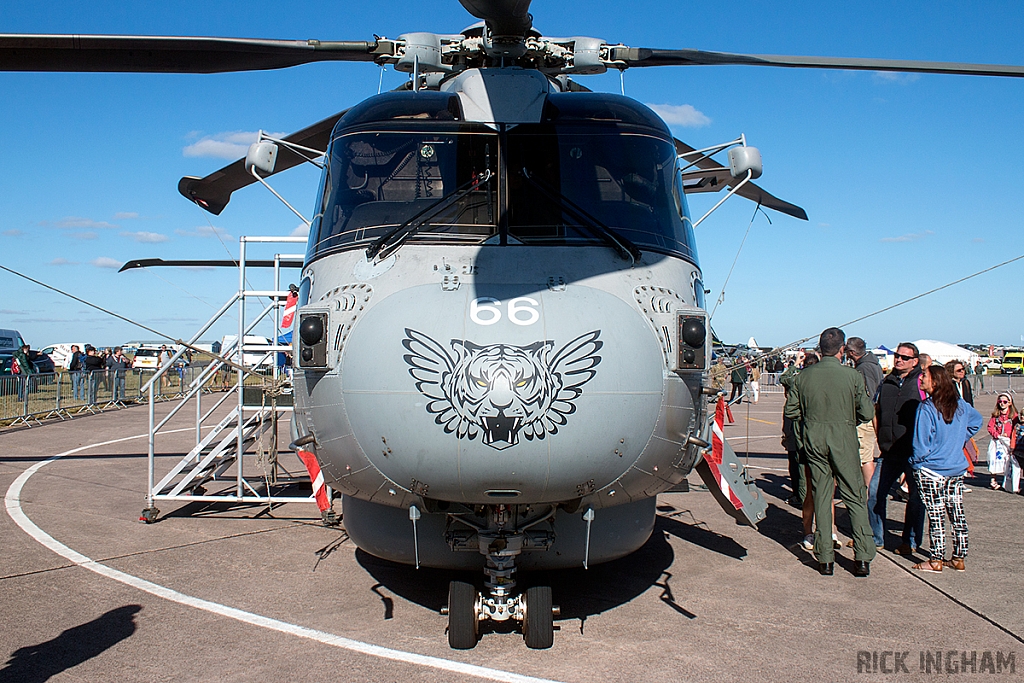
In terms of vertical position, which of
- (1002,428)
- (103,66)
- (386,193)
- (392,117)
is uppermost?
(103,66)

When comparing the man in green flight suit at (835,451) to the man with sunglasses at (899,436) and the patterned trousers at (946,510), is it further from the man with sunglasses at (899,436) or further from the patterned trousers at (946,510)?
the man with sunglasses at (899,436)

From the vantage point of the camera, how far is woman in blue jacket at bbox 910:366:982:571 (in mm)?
6512

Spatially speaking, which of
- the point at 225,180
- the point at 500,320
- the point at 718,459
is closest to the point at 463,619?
the point at 500,320

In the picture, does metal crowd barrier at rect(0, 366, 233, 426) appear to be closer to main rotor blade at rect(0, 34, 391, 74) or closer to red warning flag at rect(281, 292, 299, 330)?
red warning flag at rect(281, 292, 299, 330)

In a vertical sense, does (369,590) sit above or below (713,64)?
below

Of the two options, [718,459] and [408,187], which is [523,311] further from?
[718,459]

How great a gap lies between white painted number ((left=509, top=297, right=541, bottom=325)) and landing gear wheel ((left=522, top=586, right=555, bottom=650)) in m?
1.79

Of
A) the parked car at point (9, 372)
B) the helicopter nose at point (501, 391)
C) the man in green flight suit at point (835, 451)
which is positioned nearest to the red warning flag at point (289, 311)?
the helicopter nose at point (501, 391)

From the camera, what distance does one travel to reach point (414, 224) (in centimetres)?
471

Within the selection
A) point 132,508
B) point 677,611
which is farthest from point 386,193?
point 132,508

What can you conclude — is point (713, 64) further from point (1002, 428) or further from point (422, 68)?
point (1002, 428)

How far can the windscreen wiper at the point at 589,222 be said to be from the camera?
4649 mm

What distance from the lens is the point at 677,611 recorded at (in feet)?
18.0

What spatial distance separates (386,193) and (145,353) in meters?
55.8
